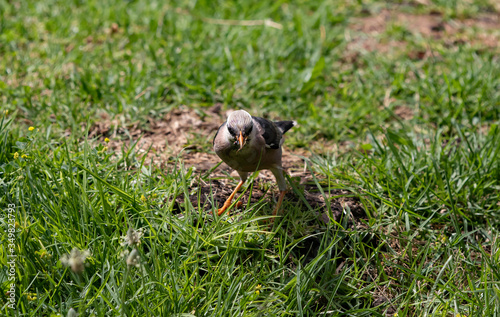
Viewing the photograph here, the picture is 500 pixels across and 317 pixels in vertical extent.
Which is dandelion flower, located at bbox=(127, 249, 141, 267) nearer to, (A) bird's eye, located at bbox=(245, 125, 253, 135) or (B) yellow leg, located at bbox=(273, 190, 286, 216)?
(A) bird's eye, located at bbox=(245, 125, 253, 135)

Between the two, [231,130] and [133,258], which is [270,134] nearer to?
[231,130]

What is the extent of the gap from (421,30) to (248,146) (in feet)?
18.2

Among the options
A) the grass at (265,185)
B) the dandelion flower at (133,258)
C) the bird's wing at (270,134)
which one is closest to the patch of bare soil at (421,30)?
the grass at (265,185)

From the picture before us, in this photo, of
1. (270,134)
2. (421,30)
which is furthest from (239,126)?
(421,30)

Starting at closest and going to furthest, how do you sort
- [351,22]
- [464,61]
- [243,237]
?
[243,237], [464,61], [351,22]

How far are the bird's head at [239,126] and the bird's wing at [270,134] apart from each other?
1.04ft

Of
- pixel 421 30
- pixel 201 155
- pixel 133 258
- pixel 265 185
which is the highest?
pixel 421 30

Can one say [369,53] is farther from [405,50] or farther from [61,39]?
[61,39]

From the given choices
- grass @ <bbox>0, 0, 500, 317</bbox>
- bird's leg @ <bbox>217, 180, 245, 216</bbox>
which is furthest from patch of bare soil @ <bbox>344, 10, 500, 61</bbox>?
bird's leg @ <bbox>217, 180, 245, 216</bbox>

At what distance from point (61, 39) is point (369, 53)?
4778 mm

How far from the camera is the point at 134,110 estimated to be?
5527mm

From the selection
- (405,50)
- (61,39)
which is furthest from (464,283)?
(61,39)

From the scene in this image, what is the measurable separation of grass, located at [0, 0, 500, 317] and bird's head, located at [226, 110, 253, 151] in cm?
63

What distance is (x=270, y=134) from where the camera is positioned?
4.17m
